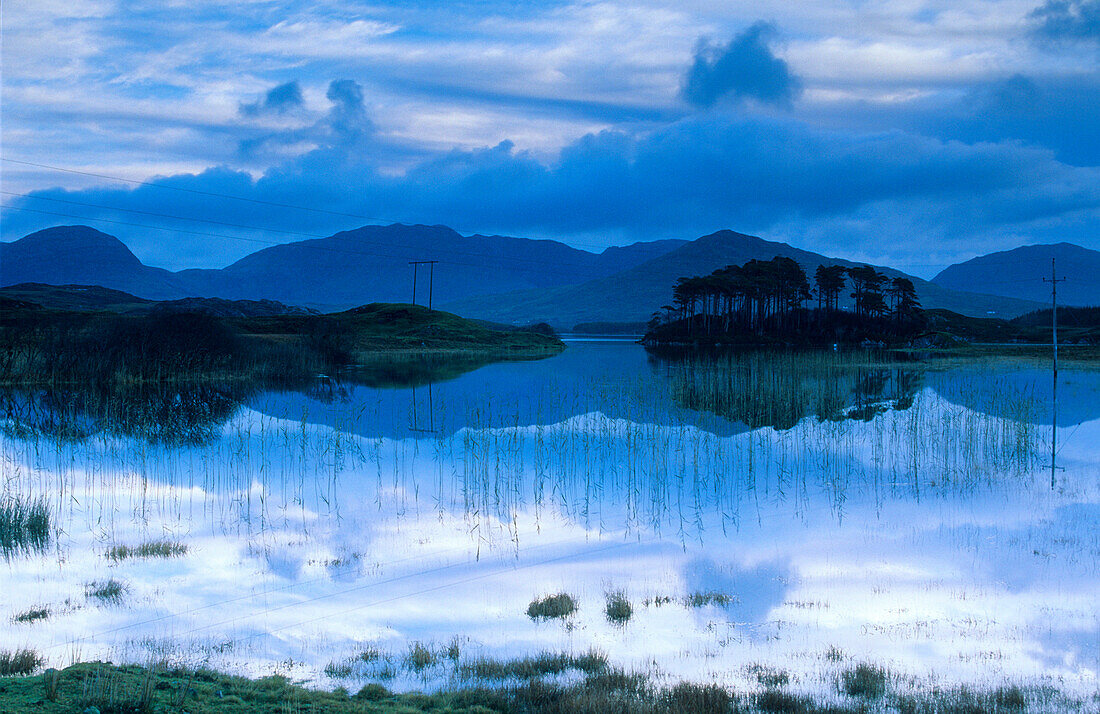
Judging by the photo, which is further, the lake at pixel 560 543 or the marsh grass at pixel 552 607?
the marsh grass at pixel 552 607

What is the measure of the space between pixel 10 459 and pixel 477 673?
16.8 metres

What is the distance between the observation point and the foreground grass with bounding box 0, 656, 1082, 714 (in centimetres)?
608

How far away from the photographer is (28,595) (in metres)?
9.61

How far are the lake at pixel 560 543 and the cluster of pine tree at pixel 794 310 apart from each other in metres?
73.7

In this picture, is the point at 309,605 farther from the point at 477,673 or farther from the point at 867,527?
the point at 867,527

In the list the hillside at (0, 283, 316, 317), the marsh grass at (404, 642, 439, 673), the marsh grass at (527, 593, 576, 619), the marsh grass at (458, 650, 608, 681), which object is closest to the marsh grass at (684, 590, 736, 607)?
the marsh grass at (527, 593, 576, 619)

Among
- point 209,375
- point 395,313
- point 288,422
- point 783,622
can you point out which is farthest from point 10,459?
point 395,313

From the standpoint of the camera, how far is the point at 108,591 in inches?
384

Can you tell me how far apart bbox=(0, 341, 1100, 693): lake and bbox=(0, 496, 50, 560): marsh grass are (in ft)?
0.18

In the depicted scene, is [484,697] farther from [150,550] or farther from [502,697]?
[150,550]

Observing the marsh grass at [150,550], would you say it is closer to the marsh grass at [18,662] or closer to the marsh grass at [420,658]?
the marsh grass at [18,662]

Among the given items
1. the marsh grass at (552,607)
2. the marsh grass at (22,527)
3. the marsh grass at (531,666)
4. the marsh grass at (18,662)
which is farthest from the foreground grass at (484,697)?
the marsh grass at (22,527)

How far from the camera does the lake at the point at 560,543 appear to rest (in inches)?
315

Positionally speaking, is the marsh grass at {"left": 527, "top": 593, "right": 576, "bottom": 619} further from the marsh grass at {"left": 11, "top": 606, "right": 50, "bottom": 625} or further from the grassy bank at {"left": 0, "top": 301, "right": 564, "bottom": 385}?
the grassy bank at {"left": 0, "top": 301, "right": 564, "bottom": 385}
